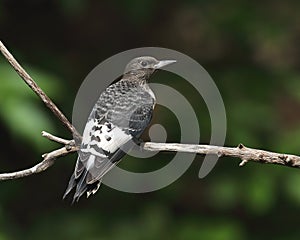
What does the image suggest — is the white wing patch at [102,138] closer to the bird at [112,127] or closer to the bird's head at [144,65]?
the bird at [112,127]

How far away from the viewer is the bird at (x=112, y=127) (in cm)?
226

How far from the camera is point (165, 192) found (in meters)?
4.68

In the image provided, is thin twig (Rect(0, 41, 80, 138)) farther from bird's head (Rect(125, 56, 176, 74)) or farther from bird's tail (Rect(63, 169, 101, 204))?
bird's head (Rect(125, 56, 176, 74))

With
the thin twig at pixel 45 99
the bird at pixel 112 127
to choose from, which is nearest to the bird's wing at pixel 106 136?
the bird at pixel 112 127

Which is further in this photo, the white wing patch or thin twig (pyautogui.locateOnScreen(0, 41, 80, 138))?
the white wing patch

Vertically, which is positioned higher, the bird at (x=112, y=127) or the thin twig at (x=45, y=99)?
the thin twig at (x=45, y=99)

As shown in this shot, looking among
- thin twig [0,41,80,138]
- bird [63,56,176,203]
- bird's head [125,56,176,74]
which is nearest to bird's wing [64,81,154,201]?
bird [63,56,176,203]

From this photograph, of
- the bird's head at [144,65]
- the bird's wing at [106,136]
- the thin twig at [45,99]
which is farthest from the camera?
the bird's head at [144,65]

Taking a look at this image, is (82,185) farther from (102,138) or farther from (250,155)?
(250,155)

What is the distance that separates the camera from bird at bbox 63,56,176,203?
226 centimetres
